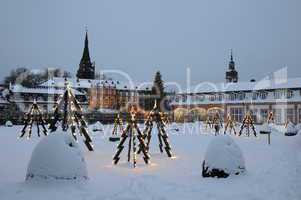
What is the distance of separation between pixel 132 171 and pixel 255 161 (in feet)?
19.0

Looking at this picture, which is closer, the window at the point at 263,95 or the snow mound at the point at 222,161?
the snow mound at the point at 222,161

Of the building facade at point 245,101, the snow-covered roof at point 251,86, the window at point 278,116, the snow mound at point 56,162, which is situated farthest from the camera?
the snow-covered roof at point 251,86

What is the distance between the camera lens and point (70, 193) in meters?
8.64

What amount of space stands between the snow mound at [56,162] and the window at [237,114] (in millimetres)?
53704

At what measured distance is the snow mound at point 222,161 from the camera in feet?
36.3

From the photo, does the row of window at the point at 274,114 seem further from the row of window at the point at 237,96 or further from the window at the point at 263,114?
the row of window at the point at 237,96

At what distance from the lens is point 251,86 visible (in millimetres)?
61781

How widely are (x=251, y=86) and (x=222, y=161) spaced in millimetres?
53179

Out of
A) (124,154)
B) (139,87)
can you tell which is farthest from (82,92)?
(124,154)

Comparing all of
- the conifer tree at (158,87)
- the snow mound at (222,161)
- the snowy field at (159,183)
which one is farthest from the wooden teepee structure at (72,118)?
the conifer tree at (158,87)

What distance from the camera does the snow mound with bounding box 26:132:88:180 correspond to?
9.48 meters

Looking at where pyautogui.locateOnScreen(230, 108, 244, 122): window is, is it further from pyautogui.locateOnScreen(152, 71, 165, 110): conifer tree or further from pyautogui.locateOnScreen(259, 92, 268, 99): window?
pyautogui.locateOnScreen(152, 71, 165, 110): conifer tree

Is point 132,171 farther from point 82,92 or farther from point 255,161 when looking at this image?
point 82,92

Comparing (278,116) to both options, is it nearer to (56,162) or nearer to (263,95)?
(263,95)
